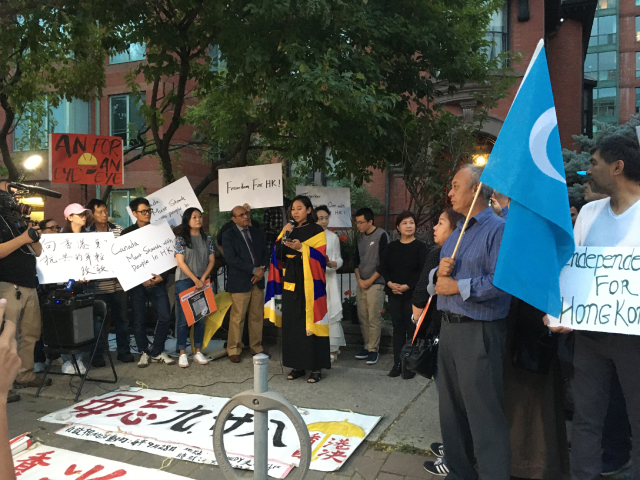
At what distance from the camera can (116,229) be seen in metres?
7.05

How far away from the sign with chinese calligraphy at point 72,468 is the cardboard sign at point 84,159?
4280 millimetres

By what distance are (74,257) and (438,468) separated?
183 inches

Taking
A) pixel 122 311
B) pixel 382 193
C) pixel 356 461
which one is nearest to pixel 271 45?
pixel 122 311

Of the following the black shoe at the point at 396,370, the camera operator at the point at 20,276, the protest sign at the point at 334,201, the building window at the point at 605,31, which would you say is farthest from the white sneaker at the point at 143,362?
the building window at the point at 605,31

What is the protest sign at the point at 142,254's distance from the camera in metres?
6.30

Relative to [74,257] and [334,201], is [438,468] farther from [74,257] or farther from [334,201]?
[334,201]

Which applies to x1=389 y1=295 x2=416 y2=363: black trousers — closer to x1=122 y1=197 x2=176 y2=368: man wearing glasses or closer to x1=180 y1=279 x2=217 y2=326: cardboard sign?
x1=180 y1=279 x2=217 y2=326: cardboard sign

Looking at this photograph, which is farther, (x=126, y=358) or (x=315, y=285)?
(x=126, y=358)

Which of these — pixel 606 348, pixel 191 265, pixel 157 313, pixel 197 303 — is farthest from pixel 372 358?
pixel 606 348

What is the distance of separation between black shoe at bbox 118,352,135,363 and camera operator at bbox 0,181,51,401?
103cm

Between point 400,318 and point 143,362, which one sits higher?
point 400,318

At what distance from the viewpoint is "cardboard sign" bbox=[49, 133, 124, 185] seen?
7.21 m

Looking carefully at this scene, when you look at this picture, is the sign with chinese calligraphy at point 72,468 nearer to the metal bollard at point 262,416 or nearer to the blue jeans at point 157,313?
the metal bollard at point 262,416

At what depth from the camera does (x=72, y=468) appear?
12.3 feet
